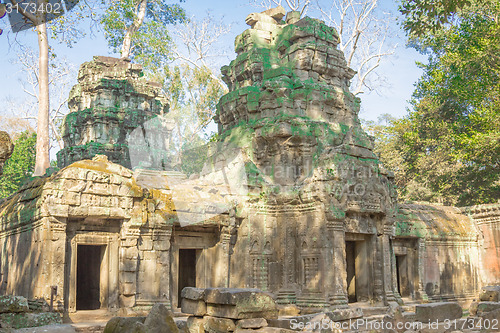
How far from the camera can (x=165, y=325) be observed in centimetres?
624

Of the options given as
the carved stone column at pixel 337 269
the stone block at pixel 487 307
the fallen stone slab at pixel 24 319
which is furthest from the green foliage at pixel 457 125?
the fallen stone slab at pixel 24 319

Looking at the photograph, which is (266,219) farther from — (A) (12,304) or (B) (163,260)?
(A) (12,304)

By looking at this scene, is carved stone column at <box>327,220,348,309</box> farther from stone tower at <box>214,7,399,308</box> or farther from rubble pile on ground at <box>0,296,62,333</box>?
rubble pile on ground at <box>0,296,62,333</box>

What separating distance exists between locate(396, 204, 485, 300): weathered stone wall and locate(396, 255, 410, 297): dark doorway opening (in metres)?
0.26

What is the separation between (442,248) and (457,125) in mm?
6931

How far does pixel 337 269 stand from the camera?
Result: 13.0m

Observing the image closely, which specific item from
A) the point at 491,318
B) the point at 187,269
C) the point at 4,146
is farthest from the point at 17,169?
the point at 491,318

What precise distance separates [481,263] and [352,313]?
10276 millimetres

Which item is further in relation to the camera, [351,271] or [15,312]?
[351,271]

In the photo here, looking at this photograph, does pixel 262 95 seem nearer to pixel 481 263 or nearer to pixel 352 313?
pixel 352 313

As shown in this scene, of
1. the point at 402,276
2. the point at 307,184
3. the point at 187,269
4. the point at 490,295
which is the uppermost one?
the point at 307,184

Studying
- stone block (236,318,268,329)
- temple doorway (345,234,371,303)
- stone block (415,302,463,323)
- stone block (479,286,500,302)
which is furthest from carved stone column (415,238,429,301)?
stone block (236,318,268,329)

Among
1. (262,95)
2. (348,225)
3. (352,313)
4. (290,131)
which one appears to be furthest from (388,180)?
(352,313)

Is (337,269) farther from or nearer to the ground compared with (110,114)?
nearer to the ground
